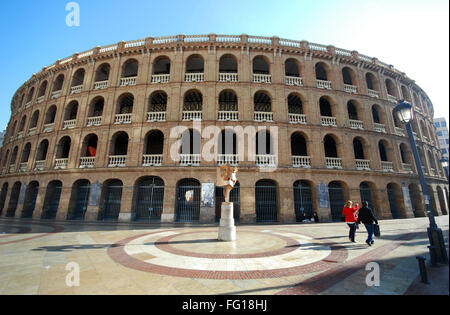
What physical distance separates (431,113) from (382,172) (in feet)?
67.1

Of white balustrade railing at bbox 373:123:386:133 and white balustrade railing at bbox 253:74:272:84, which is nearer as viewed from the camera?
white balustrade railing at bbox 253:74:272:84

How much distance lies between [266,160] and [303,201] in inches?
199

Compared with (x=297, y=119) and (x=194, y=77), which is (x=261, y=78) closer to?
(x=297, y=119)

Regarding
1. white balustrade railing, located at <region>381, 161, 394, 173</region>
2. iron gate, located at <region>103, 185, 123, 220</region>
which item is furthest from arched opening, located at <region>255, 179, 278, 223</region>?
iron gate, located at <region>103, 185, 123, 220</region>

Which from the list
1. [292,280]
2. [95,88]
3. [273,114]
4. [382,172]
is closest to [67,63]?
[95,88]

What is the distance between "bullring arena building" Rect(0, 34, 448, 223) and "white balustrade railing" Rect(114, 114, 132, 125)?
0.29ft

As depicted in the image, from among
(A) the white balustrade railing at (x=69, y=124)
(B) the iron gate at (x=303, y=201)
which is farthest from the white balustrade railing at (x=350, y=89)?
(A) the white balustrade railing at (x=69, y=124)

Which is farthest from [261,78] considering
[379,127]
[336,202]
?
[336,202]

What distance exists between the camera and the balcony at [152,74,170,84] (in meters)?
17.5

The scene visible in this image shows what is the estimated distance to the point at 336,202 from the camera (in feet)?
53.7

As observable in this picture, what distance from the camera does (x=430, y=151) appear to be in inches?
895

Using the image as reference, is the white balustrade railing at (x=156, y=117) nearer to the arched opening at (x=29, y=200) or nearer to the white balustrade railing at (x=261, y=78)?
the white balustrade railing at (x=261, y=78)

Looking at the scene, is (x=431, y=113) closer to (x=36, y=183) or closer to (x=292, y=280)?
(x=292, y=280)

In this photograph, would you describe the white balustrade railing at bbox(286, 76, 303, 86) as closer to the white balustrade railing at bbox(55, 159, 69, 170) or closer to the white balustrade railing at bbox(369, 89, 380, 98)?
the white balustrade railing at bbox(369, 89, 380, 98)
